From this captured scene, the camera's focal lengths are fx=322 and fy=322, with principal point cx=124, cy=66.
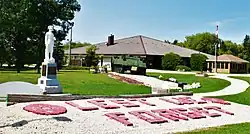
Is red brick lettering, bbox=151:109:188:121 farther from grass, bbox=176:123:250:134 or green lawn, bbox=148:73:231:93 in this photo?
green lawn, bbox=148:73:231:93

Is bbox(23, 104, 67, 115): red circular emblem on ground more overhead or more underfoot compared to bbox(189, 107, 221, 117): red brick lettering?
more overhead

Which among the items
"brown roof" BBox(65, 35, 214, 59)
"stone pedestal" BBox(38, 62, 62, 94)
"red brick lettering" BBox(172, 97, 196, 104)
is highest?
"brown roof" BBox(65, 35, 214, 59)

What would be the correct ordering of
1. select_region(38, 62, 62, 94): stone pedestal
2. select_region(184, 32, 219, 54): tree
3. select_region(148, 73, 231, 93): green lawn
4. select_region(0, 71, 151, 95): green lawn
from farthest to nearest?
select_region(184, 32, 219, 54): tree < select_region(148, 73, 231, 93): green lawn < select_region(0, 71, 151, 95): green lawn < select_region(38, 62, 62, 94): stone pedestal

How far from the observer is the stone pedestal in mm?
14281

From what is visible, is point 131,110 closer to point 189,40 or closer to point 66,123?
point 66,123

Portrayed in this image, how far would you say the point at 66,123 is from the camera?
8484 millimetres

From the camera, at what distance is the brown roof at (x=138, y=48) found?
48.6 m

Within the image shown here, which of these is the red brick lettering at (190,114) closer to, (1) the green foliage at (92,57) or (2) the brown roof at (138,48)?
(1) the green foliage at (92,57)

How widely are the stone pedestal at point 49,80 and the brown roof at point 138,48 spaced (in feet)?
108

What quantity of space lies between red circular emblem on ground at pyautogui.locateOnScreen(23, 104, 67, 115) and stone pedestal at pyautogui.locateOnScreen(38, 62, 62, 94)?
4108mm

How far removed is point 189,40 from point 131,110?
86818 millimetres

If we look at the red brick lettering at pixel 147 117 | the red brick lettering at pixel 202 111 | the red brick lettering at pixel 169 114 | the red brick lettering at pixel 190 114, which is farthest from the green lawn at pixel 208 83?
the red brick lettering at pixel 147 117

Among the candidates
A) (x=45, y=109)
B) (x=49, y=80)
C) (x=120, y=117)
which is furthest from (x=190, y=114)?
(x=49, y=80)

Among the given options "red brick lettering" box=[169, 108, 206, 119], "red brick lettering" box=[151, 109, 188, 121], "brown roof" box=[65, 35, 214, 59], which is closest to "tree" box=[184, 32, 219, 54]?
"brown roof" box=[65, 35, 214, 59]
